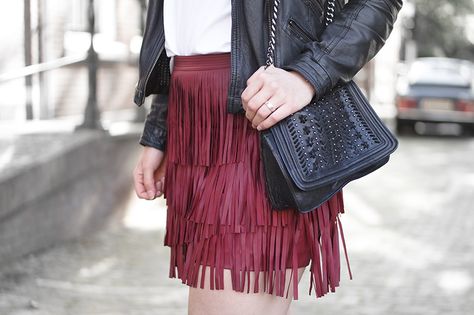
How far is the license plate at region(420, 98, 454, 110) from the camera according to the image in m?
16.6

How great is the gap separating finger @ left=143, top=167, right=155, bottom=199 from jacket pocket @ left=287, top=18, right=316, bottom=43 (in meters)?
0.62

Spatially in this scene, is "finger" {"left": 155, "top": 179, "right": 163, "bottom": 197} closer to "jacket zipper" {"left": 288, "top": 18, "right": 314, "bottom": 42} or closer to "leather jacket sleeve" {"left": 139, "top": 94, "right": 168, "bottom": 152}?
"leather jacket sleeve" {"left": 139, "top": 94, "right": 168, "bottom": 152}

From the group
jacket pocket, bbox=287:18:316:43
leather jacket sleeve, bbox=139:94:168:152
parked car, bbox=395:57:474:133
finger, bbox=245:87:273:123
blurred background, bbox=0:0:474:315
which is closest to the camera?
finger, bbox=245:87:273:123

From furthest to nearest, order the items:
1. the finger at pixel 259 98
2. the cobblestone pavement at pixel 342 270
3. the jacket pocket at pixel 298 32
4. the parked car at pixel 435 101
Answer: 1. the parked car at pixel 435 101
2. the cobblestone pavement at pixel 342 270
3. the jacket pocket at pixel 298 32
4. the finger at pixel 259 98

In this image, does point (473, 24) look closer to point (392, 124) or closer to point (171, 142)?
point (392, 124)

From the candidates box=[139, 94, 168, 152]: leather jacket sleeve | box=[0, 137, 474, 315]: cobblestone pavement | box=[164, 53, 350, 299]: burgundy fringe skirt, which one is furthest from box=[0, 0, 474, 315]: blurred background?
box=[164, 53, 350, 299]: burgundy fringe skirt

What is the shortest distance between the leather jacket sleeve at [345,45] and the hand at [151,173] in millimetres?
589

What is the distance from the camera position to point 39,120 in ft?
23.5

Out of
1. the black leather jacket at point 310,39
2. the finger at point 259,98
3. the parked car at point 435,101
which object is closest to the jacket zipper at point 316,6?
the black leather jacket at point 310,39

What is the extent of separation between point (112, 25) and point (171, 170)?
9.16 m

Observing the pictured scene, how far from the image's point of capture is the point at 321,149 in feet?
5.60

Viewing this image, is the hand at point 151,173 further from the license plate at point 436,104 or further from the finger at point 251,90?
the license plate at point 436,104

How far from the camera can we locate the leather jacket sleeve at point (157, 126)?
2.12m

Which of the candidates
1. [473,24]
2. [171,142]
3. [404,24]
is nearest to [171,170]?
[171,142]
